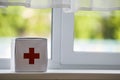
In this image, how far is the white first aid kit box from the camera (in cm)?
126

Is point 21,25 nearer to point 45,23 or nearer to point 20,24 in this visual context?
point 20,24

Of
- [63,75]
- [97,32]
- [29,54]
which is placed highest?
[97,32]

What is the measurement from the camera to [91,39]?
57.1 inches

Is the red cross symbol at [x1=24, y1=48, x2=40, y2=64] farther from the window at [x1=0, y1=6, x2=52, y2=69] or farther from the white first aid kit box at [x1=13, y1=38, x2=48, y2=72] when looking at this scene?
the window at [x1=0, y1=6, x2=52, y2=69]

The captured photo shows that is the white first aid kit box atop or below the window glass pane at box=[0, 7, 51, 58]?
below

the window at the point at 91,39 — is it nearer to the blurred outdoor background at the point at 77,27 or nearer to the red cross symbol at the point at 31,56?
the blurred outdoor background at the point at 77,27

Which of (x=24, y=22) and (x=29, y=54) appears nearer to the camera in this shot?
(x=29, y=54)

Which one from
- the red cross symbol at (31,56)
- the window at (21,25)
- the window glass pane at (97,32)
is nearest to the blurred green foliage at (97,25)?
the window glass pane at (97,32)

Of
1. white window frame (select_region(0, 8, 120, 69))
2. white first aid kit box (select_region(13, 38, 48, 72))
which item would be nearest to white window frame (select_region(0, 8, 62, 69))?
white window frame (select_region(0, 8, 120, 69))

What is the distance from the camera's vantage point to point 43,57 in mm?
1274

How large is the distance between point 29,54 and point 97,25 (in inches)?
16.1

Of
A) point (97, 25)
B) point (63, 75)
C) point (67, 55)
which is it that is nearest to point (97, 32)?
point (97, 25)

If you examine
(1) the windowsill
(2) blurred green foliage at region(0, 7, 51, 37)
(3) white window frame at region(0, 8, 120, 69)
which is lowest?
(1) the windowsill

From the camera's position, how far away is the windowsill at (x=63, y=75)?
1.25 metres
